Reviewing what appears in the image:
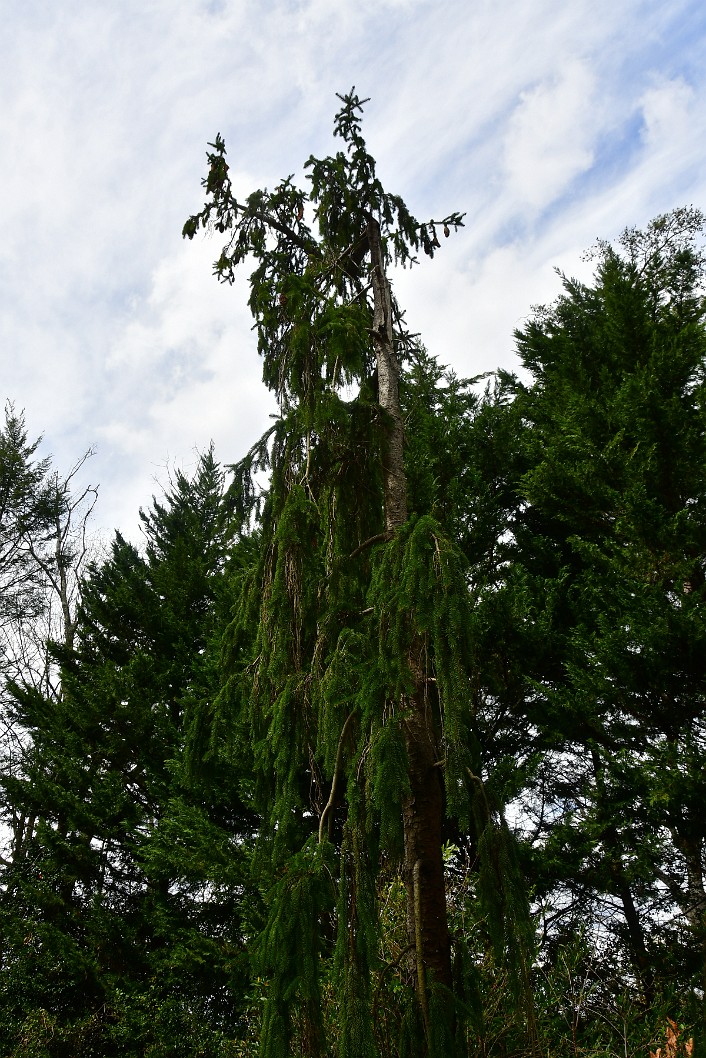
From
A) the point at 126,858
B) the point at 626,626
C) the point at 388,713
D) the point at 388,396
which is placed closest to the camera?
the point at 388,713

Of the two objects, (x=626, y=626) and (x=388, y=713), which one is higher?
(x=626, y=626)

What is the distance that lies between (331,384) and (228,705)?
6.72 ft

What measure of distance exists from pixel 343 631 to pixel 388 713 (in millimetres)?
526

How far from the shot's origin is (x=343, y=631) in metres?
3.30

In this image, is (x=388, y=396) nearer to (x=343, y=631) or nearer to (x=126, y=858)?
(x=343, y=631)

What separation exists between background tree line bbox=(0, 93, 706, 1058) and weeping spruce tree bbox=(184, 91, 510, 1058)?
0.02 m

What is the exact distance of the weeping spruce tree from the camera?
2.62 metres

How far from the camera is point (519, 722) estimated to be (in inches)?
323

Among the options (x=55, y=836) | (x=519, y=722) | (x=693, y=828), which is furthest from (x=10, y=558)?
(x=693, y=828)

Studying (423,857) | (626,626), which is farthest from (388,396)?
(626,626)

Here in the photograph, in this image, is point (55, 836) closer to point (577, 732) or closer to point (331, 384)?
point (577, 732)

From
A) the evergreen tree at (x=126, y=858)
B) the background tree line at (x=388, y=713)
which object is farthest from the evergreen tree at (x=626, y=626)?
the evergreen tree at (x=126, y=858)

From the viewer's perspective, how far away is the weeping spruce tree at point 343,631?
262cm

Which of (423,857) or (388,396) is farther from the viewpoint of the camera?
(388,396)
